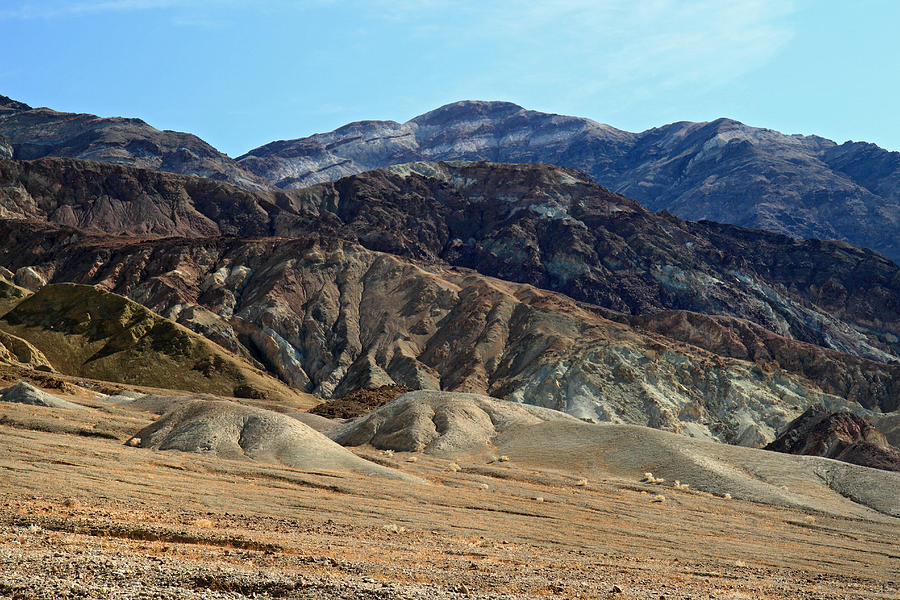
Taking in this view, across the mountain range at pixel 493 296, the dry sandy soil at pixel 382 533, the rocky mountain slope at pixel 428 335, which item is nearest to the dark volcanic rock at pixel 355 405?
the mountain range at pixel 493 296

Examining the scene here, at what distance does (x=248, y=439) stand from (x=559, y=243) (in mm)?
145623

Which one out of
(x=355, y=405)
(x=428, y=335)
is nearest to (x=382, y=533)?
(x=355, y=405)

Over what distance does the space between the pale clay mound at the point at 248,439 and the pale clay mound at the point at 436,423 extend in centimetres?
906

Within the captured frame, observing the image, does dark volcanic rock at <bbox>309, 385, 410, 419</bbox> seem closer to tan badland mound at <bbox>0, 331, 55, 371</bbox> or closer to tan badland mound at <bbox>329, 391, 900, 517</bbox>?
tan badland mound at <bbox>329, 391, 900, 517</bbox>

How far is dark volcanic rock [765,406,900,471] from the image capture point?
64.6 m

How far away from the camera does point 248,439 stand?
4481cm

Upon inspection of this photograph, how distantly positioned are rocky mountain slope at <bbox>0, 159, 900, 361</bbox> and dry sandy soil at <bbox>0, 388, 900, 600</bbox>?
12638 cm

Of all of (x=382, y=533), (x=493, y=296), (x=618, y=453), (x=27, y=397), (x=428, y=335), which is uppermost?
(x=493, y=296)

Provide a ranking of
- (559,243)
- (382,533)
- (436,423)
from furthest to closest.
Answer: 1. (559,243)
2. (436,423)
3. (382,533)

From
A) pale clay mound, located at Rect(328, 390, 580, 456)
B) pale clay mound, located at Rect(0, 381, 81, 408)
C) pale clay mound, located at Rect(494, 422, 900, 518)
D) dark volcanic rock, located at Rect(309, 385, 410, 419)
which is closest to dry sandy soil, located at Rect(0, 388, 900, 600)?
pale clay mound, located at Rect(494, 422, 900, 518)

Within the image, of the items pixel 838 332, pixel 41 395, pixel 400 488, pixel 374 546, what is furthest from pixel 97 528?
pixel 838 332

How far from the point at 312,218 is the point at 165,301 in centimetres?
7052

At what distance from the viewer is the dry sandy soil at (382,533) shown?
685 inches

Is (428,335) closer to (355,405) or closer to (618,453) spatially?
(355,405)
